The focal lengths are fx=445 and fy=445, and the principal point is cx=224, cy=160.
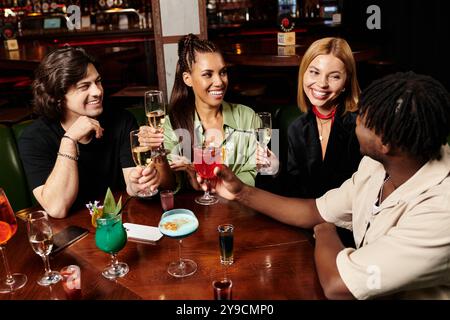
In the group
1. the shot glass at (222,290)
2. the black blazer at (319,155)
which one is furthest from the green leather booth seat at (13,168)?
the shot glass at (222,290)

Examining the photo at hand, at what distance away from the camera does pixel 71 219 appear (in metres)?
1.90

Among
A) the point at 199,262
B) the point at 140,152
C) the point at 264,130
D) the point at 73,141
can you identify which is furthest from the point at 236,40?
the point at 199,262

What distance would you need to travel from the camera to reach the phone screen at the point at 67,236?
1.65m

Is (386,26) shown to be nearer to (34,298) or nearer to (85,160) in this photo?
(85,160)

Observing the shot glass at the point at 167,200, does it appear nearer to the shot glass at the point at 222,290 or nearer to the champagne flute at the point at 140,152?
the champagne flute at the point at 140,152

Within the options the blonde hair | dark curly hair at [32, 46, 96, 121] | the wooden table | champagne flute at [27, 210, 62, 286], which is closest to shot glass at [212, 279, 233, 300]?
the wooden table

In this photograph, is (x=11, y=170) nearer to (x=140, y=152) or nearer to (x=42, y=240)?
(x=140, y=152)

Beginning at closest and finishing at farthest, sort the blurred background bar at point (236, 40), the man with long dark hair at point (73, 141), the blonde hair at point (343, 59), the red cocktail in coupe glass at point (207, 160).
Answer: the red cocktail in coupe glass at point (207, 160), the man with long dark hair at point (73, 141), the blonde hair at point (343, 59), the blurred background bar at point (236, 40)

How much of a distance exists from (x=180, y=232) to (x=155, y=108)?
84 cm

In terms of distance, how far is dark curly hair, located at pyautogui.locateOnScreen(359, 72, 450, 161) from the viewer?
133cm

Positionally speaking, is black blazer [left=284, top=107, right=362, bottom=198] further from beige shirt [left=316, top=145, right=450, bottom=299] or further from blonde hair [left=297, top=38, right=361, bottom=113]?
beige shirt [left=316, top=145, right=450, bottom=299]

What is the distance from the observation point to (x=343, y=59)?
7.82 ft

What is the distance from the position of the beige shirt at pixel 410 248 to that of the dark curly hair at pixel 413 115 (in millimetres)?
92
